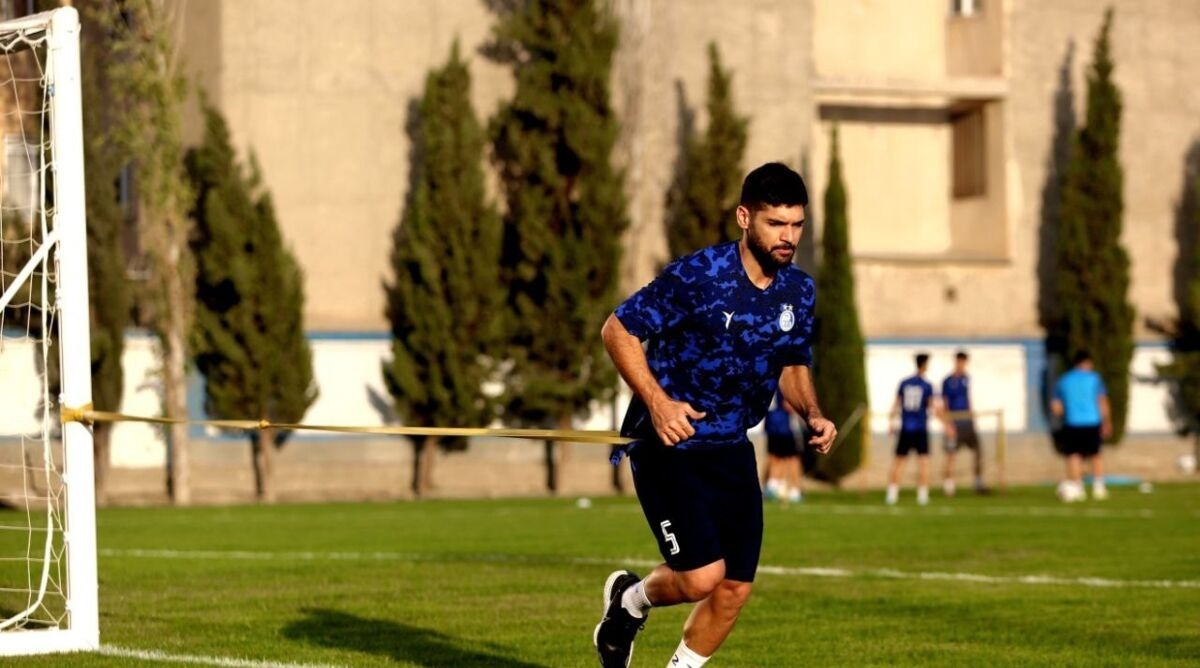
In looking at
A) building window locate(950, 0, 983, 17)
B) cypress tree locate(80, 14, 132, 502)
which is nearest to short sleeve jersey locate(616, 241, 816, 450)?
cypress tree locate(80, 14, 132, 502)

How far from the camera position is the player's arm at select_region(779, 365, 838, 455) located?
8.12 m

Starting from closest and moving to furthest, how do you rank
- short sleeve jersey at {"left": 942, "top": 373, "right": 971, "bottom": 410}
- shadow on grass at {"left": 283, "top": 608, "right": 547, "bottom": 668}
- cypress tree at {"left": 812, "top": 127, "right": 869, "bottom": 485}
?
shadow on grass at {"left": 283, "top": 608, "right": 547, "bottom": 668}, short sleeve jersey at {"left": 942, "top": 373, "right": 971, "bottom": 410}, cypress tree at {"left": 812, "top": 127, "right": 869, "bottom": 485}

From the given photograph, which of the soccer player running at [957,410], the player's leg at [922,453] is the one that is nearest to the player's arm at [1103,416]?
the soccer player running at [957,410]

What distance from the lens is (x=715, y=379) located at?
26.4ft

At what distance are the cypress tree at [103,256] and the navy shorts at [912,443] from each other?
475 inches

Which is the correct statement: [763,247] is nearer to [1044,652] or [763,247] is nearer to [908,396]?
[1044,652]

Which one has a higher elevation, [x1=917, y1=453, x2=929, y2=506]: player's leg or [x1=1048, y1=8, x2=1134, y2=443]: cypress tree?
[x1=1048, y1=8, x2=1134, y2=443]: cypress tree

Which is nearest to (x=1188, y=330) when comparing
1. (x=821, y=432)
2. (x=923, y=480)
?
(x=923, y=480)

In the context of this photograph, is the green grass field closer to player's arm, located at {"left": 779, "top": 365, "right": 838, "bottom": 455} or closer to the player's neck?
player's arm, located at {"left": 779, "top": 365, "right": 838, "bottom": 455}

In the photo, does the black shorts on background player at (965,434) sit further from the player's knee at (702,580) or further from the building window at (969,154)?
the player's knee at (702,580)

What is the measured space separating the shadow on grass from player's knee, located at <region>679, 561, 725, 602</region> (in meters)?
1.77

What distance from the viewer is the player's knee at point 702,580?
26.5 feet

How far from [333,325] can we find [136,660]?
26.1 metres

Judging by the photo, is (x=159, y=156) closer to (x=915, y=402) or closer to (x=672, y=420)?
(x=915, y=402)
